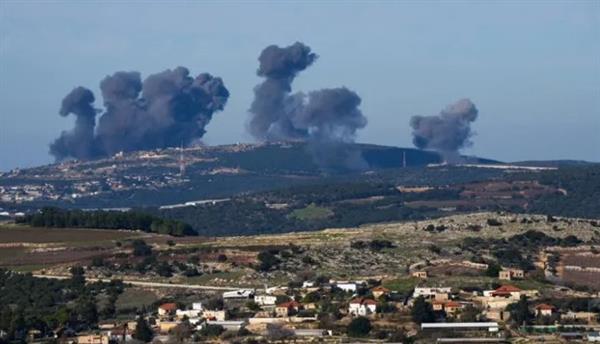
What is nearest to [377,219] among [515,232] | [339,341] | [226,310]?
[515,232]

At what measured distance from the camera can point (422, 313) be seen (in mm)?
69125

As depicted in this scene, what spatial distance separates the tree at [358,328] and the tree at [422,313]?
2473mm

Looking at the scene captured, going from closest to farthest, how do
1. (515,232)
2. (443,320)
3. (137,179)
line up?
(443,320) → (515,232) → (137,179)

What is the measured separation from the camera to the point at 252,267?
285ft

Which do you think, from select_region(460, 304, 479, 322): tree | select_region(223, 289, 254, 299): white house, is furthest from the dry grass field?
select_region(460, 304, 479, 322): tree

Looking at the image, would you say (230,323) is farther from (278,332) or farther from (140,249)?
(140,249)

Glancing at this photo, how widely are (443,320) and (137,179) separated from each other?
12921 cm

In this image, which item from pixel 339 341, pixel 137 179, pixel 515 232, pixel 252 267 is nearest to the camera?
pixel 339 341

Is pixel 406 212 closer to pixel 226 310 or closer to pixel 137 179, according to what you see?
pixel 137 179

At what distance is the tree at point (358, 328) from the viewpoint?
6662cm

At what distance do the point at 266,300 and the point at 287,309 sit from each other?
11.0ft

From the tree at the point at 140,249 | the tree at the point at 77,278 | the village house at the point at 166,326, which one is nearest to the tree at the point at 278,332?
the village house at the point at 166,326

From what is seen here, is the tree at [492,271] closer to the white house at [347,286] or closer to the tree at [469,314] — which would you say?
the white house at [347,286]

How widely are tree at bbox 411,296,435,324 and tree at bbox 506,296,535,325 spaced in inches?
108
